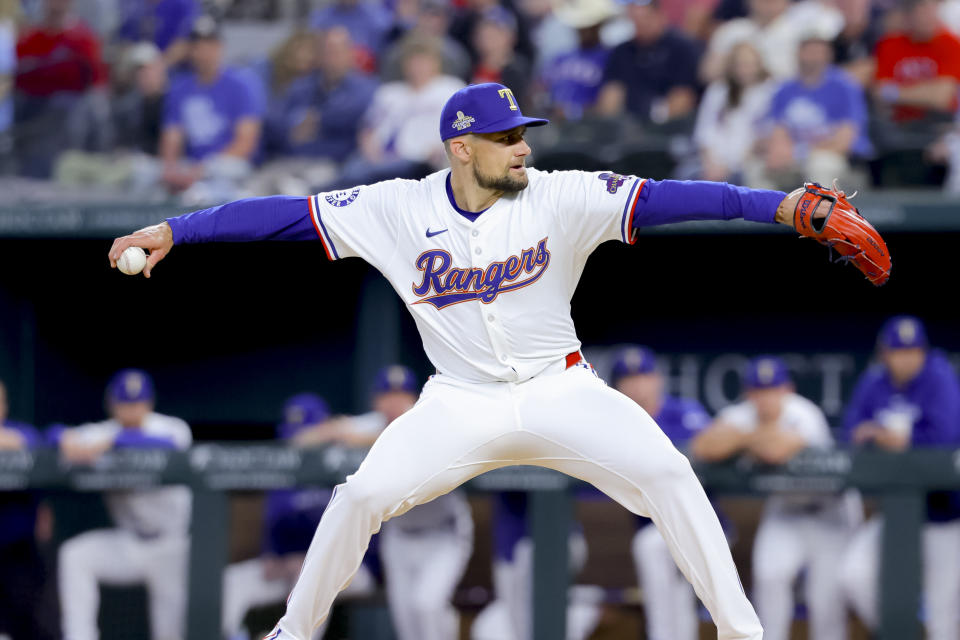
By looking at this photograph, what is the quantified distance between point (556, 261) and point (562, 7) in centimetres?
512

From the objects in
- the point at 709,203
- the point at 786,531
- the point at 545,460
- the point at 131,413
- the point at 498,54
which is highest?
the point at 498,54

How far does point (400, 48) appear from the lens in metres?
8.48

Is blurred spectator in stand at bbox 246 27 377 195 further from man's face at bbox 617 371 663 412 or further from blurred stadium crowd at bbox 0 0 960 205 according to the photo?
man's face at bbox 617 371 663 412

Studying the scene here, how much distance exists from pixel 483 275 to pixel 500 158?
0.35m

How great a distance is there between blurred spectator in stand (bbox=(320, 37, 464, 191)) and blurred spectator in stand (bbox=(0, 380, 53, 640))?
235cm

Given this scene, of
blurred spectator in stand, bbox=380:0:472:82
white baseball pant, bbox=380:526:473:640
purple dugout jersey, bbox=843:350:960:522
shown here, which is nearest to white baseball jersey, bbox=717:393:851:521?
purple dugout jersey, bbox=843:350:960:522

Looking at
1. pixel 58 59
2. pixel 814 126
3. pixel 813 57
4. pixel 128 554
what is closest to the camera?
pixel 128 554

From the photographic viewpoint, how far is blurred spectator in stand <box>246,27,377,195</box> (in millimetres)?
8258

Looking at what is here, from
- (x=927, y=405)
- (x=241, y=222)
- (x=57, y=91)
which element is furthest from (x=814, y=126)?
(x=57, y=91)

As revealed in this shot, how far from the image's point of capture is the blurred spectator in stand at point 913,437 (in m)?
6.04

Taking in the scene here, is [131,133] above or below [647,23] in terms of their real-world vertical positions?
below

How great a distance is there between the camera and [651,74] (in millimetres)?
8109

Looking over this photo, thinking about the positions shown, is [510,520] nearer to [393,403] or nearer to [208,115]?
[393,403]

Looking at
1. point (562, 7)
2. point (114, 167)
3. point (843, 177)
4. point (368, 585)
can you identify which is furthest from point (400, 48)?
point (368, 585)
